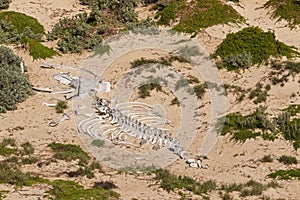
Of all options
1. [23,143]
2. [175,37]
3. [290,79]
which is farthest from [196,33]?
[23,143]

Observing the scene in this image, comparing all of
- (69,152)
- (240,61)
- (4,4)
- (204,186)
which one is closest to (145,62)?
(240,61)

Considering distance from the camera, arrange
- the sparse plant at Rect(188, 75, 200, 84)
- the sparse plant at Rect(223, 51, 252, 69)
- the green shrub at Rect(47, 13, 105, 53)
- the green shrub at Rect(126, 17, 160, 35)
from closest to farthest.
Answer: the sparse plant at Rect(188, 75, 200, 84), the sparse plant at Rect(223, 51, 252, 69), the green shrub at Rect(47, 13, 105, 53), the green shrub at Rect(126, 17, 160, 35)

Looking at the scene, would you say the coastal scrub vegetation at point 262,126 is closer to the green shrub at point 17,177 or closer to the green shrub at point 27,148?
the green shrub at point 27,148

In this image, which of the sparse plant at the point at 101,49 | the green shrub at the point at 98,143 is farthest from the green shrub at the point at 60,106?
the sparse plant at the point at 101,49

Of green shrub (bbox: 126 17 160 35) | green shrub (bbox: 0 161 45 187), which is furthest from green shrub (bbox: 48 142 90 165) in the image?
green shrub (bbox: 126 17 160 35)

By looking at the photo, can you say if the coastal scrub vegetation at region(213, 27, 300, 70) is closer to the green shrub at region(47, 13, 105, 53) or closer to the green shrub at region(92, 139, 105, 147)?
the green shrub at region(47, 13, 105, 53)

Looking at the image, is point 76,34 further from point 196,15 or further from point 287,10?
point 287,10
